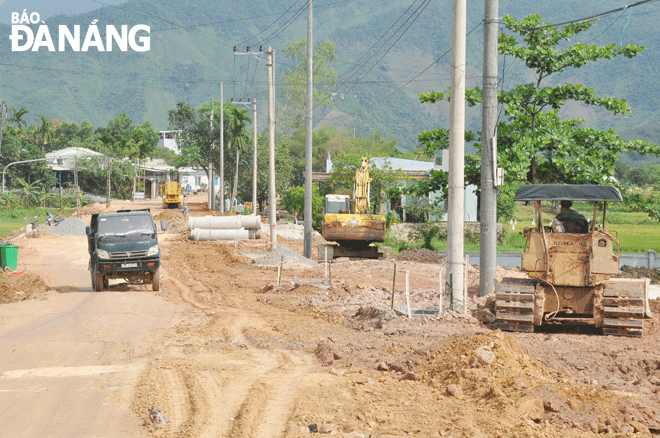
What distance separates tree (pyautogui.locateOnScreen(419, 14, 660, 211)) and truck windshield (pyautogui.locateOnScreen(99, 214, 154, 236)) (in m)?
11.0

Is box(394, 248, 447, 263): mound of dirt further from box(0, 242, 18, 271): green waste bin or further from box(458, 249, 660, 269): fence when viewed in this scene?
box(0, 242, 18, 271): green waste bin

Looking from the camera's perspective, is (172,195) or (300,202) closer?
(300,202)

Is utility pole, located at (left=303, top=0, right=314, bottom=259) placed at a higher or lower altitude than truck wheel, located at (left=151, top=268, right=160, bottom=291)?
higher

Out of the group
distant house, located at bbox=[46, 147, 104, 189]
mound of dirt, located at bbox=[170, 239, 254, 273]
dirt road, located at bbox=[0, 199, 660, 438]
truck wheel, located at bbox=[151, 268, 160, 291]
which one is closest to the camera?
dirt road, located at bbox=[0, 199, 660, 438]

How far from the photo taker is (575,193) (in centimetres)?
1298

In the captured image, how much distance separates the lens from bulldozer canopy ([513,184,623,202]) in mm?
12791

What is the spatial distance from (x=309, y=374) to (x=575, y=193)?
6.18 metres

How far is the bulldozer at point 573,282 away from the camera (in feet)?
42.2

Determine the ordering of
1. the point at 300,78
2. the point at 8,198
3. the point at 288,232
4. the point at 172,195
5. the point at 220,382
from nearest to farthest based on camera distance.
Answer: the point at 220,382, the point at 288,232, the point at 8,198, the point at 172,195, the point at 300,78

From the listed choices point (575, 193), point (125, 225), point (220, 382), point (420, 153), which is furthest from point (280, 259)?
point (420, 153)

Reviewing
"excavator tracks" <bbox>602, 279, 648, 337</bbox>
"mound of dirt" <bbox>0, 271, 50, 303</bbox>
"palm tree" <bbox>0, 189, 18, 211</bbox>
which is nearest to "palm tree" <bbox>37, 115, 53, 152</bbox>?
"palm tree" <bbox>0, 189, 18, 211</bbox>

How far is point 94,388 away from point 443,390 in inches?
177

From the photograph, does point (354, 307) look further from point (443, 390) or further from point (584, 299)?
point (443, 390)

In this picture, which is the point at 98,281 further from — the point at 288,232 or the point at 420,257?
the point at 288,232
